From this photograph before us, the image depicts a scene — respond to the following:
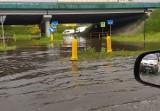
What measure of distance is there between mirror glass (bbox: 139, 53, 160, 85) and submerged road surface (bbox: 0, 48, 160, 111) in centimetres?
317

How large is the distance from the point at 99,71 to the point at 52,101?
18.5 ft

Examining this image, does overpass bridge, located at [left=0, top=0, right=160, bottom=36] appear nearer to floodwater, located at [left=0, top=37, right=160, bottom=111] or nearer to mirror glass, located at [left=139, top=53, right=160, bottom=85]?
floodwater, located at [left=0, top=37, right=160, bottom=111]

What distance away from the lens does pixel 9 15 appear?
5247 centimetres

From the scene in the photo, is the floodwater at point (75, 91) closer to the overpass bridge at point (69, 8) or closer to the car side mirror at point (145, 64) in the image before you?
the car side mirror at point (145, 64)

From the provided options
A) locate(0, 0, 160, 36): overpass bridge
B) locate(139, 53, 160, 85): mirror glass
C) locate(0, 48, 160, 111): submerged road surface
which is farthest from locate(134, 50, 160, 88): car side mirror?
locate(0, 0, 160, 36): overpass bridge

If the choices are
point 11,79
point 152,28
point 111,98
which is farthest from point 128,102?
point 152,28

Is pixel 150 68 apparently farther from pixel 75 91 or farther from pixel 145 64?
pixel 75 91

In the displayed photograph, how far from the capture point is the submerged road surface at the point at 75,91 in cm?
780

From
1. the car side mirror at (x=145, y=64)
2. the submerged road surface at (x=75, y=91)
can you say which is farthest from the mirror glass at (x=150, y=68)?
the submerged road surface at (x=75, y=91)

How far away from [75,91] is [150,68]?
5.31 meters

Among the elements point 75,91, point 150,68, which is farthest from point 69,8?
point 150,68

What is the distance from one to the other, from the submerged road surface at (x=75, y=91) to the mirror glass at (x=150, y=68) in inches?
125

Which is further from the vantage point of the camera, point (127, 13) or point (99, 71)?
point (127, 13)

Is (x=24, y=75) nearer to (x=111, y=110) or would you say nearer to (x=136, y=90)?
(x=136, y=90)
